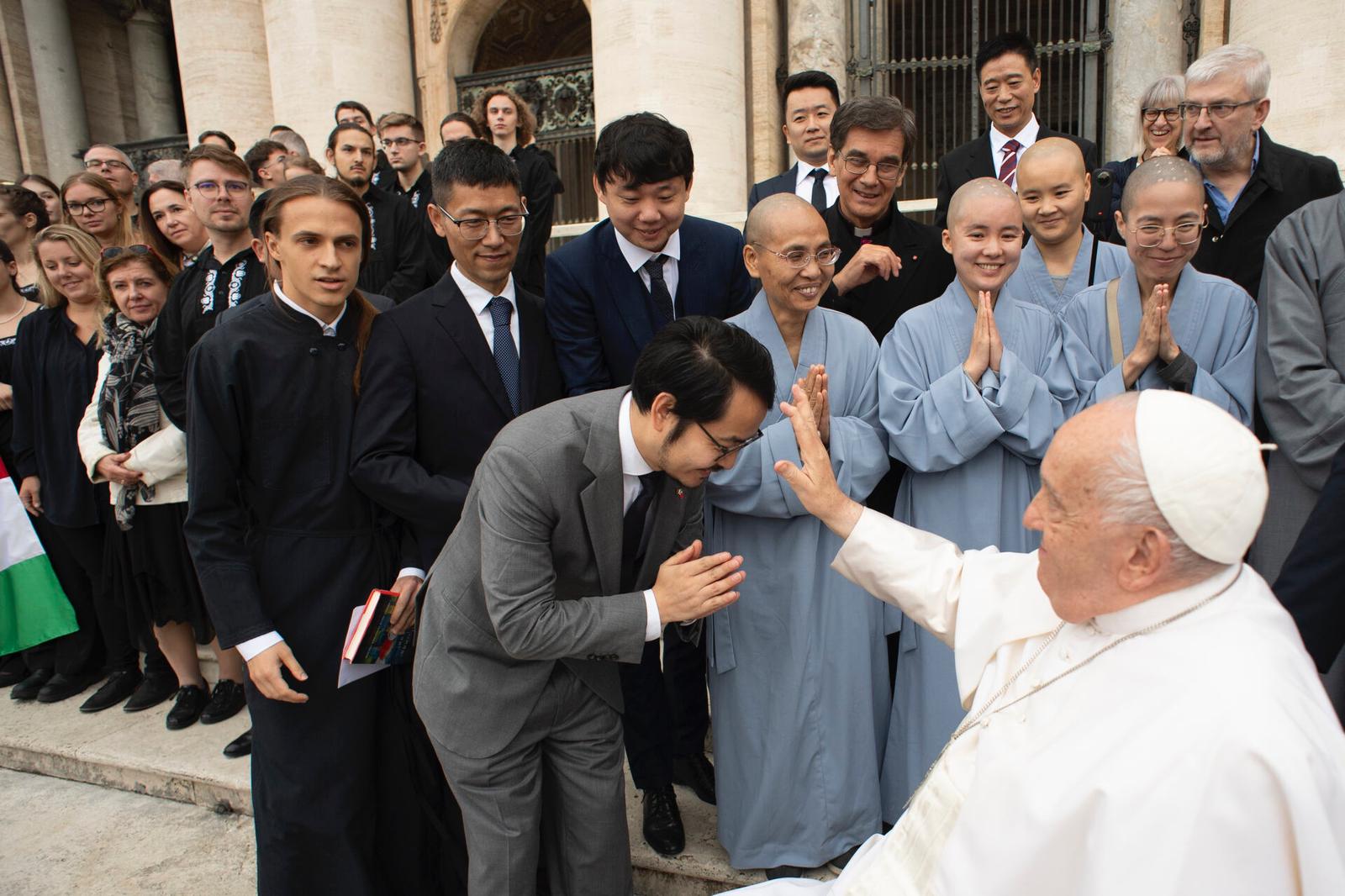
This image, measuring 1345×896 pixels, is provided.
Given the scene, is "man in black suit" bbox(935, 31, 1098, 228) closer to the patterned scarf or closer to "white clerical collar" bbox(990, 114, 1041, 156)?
"white clerical collar" bbox(990, 114, 1041, 156)

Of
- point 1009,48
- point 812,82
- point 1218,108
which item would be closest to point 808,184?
point 812,82

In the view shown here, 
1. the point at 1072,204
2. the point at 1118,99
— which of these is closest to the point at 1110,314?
the point at 1072,204

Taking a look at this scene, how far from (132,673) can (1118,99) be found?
8.43 meters

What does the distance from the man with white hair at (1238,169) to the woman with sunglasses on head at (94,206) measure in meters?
4.92

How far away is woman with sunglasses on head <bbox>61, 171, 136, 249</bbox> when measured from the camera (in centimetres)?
459

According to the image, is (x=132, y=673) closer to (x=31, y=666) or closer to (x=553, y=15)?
(x=31, y=666)

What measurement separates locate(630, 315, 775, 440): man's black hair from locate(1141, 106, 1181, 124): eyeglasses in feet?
10.8

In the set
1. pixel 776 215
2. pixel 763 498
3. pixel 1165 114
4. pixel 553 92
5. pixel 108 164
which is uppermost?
pixel 553 92

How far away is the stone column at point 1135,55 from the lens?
7672 millimetres

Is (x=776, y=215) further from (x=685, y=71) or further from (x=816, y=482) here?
(x=685, y=71)

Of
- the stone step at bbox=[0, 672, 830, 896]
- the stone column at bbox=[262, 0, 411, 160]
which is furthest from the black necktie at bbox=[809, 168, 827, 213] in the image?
the stone column at bbox=[262, 0, 411, 160]

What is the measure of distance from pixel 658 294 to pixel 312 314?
3.47 feet

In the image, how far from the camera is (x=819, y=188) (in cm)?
444

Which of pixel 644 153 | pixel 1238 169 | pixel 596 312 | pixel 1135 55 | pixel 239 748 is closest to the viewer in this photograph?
pixel 644 153
